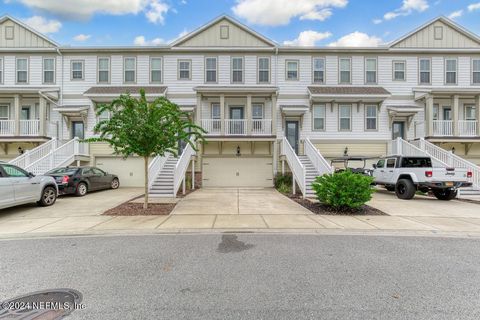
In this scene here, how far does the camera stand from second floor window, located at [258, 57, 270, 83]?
16000 mm

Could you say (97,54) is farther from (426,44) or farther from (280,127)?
(426,44)

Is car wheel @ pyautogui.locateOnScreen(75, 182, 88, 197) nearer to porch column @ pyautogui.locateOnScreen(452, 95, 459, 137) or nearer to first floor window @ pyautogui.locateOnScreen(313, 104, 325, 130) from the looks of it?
first floor window @ pyautogui.locateOnScreen(313, 104, 325, 130)

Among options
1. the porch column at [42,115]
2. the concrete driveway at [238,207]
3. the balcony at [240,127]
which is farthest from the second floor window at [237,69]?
the porch column at [42,115]

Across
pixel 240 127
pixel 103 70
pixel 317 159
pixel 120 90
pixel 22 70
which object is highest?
pixel 103 70

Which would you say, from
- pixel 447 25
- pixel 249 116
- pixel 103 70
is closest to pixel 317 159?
pixel 249 116

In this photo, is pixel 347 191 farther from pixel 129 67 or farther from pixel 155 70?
pixel 129 67

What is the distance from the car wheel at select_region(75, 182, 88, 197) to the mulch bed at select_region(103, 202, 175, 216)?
4094 mm

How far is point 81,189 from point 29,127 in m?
7.01

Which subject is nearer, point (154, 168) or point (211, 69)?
point (154, 168)

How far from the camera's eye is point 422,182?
10.4 metres

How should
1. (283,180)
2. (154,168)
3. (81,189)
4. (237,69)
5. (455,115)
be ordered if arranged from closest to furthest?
1. (81,189)
2. (154,168)
3. (283,180)
4. (455,115)
5. (237,69)

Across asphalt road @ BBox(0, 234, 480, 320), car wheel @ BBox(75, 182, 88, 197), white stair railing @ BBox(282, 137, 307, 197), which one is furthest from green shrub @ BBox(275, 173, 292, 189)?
car wheel @ BBox(75, 182, 88, 197)

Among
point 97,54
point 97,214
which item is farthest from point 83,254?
point 97,54

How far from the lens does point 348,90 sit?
15.6 meters
